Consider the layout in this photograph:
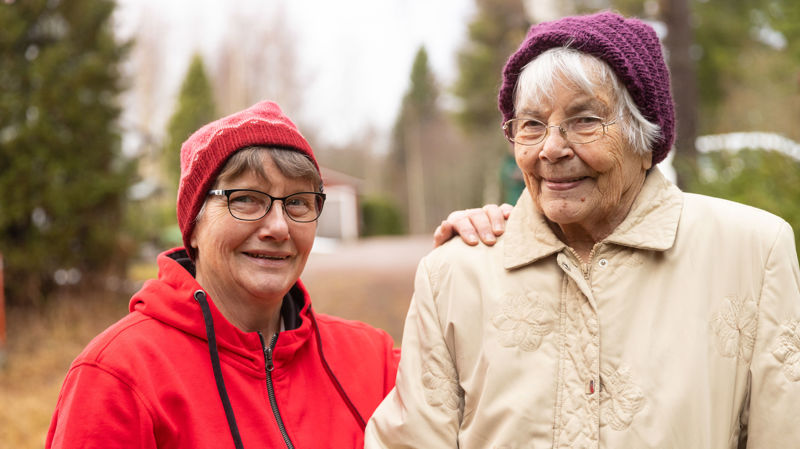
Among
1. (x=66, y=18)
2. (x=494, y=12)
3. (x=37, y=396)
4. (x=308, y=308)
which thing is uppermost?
(x=494, y=12)

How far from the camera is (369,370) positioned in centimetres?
248

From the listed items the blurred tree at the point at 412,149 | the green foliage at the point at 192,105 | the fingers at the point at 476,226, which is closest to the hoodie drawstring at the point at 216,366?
the fingers at the point at 476,226

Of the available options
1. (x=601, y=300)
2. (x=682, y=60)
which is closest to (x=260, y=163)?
(x=601, y=300)

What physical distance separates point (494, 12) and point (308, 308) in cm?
1994

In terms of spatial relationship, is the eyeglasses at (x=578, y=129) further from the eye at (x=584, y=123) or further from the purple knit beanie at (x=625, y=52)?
the purple knit beanie at (x=625, y=52)

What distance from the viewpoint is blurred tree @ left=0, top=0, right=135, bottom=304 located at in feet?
25.0

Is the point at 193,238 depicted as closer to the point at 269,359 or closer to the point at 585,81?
the point at 269,359

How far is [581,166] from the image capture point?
1876 millimetres

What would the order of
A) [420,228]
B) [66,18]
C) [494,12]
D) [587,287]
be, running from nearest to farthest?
[587,287]
[66,18]
[494,12]
[420,228]

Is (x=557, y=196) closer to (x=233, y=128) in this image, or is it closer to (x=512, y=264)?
(x=512, y=264)

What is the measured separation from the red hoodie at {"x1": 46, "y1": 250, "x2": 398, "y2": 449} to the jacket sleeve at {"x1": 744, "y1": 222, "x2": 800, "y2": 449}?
1175 mm

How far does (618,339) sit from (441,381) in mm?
482

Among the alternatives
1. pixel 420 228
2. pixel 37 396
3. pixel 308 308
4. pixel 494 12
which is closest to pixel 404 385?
pixel 308 308

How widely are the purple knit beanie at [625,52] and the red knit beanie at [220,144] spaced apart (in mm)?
728
